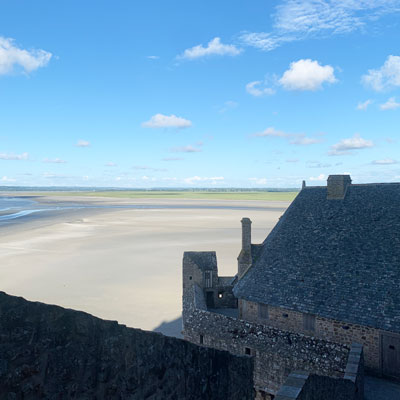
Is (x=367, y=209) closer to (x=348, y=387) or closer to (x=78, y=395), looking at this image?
(x=348, y=387)

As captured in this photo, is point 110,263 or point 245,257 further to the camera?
point 110,263

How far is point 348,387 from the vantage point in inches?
416

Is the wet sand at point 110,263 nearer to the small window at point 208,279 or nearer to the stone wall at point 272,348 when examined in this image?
the small window at point 208,279

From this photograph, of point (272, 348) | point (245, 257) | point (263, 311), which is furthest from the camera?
point (245, 257)

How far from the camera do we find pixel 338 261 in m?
17.3

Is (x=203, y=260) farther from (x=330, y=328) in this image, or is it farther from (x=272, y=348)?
(x=272, y=348)

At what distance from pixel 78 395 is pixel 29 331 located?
854 millimetres

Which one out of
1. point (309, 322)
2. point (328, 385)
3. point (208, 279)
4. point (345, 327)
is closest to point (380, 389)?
point (345, 327)

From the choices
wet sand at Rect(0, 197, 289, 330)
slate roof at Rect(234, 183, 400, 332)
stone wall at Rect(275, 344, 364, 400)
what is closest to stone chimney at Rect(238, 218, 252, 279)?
slate roof at Rect(234, 183, 400, 332)

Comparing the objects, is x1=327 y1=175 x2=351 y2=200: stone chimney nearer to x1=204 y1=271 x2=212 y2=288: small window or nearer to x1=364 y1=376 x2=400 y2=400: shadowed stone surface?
x1=204 y1=271 x2=212 y2=288: small window

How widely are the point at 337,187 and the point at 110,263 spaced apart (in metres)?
27.2

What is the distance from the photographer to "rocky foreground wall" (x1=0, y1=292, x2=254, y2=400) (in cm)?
288

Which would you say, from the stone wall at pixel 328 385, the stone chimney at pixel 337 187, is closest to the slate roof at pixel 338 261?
the stone chimney at pixel 337 187

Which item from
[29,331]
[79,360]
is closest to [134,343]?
[79,360]
